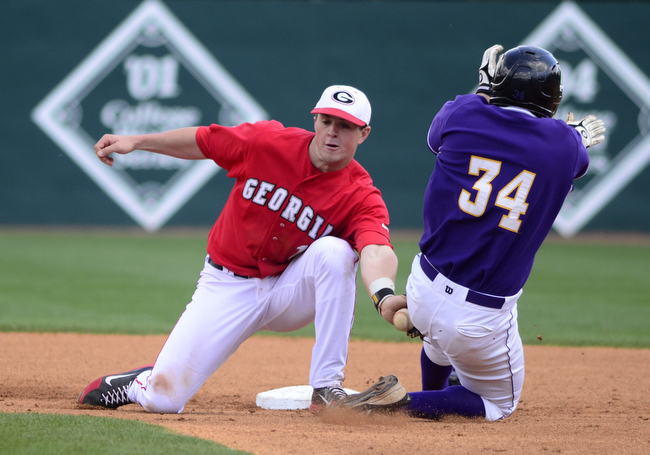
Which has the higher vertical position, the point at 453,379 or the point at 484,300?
the point at 484,300

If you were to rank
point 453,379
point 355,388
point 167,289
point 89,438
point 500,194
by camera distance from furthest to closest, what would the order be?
point 167,289
point 355,388
point 453,379
point 500,194
point 89,438

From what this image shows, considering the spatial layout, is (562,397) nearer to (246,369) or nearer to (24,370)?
(246,369)

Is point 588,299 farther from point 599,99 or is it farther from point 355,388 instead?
point 599,99

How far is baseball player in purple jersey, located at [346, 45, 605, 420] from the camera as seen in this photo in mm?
2752

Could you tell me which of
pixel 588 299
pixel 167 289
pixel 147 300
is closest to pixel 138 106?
pixel 167 289

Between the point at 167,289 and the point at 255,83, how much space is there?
623 centimetres

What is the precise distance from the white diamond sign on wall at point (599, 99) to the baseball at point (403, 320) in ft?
35.6

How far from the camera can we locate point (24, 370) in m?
4.54

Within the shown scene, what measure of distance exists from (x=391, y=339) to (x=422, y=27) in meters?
8.90

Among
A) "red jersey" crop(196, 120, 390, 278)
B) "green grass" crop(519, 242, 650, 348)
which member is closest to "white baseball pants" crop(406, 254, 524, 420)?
"red jersey" crop(196, 120, 390, 278)

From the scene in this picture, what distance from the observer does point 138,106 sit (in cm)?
1279

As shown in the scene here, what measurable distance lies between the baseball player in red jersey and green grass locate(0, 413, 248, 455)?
2.07 feet

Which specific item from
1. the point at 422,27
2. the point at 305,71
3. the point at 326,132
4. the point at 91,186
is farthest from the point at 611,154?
the point at 326,132

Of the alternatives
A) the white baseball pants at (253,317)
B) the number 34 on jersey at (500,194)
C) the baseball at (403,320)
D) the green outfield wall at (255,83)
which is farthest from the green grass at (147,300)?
the number 34 on jersey at (500,194)
